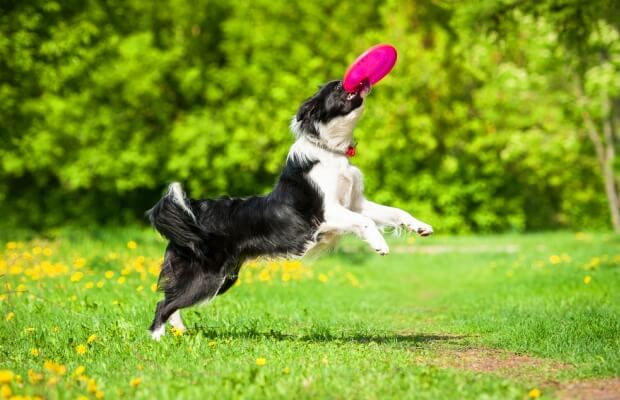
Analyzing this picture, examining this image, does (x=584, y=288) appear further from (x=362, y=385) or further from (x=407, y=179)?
(x=407, y=179)

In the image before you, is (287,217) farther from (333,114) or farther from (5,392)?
(5,392)

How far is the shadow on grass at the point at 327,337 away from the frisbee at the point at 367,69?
1991mm

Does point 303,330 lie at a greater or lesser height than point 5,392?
lesser

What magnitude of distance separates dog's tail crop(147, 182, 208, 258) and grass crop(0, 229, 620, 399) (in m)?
0.68

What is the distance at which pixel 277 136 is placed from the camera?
25.0 meters

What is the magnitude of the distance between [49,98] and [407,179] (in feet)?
38.0

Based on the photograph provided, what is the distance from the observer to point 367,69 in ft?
20.3

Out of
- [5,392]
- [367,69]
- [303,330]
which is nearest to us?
[5,392]

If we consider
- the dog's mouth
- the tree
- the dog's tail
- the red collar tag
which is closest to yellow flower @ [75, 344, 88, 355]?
the dog's tail

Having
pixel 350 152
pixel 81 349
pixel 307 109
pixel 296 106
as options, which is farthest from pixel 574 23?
pixel 296 106

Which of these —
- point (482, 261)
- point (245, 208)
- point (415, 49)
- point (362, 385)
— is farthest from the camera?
point (415, 49)

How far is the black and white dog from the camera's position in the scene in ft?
20.4

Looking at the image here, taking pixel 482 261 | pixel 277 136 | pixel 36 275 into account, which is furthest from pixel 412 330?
pixel 277 136

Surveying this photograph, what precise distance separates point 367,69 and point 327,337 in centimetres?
218
